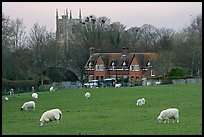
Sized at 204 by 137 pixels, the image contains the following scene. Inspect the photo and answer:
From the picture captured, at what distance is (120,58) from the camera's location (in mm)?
93750

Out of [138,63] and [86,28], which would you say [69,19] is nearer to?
[86,28]

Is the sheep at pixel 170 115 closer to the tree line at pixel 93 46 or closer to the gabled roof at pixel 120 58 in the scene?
the tree line at pixel 93 46

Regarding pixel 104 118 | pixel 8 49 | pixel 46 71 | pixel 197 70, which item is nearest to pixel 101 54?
pixel 46 71

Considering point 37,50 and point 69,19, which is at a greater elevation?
point 69,19

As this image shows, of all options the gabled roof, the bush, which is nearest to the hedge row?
the bush

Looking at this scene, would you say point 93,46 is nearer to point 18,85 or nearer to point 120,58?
point 120,58

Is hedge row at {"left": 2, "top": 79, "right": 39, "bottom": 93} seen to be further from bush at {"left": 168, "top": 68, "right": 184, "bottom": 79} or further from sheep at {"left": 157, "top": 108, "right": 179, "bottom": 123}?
sheep at {"left": 157, "top": 108, "right": 179, "bottom": 123}

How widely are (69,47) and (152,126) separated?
7514 cm

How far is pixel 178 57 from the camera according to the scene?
3039 inches

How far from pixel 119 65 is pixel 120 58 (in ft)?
4.72

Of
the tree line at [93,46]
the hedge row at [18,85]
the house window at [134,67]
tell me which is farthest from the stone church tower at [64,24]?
the hedge row at [18,85]

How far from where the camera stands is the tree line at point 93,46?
6519 cm

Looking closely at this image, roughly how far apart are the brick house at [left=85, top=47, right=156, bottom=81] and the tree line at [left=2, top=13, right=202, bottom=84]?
2.00 metres

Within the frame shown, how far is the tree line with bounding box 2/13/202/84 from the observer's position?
65188 millimetres
